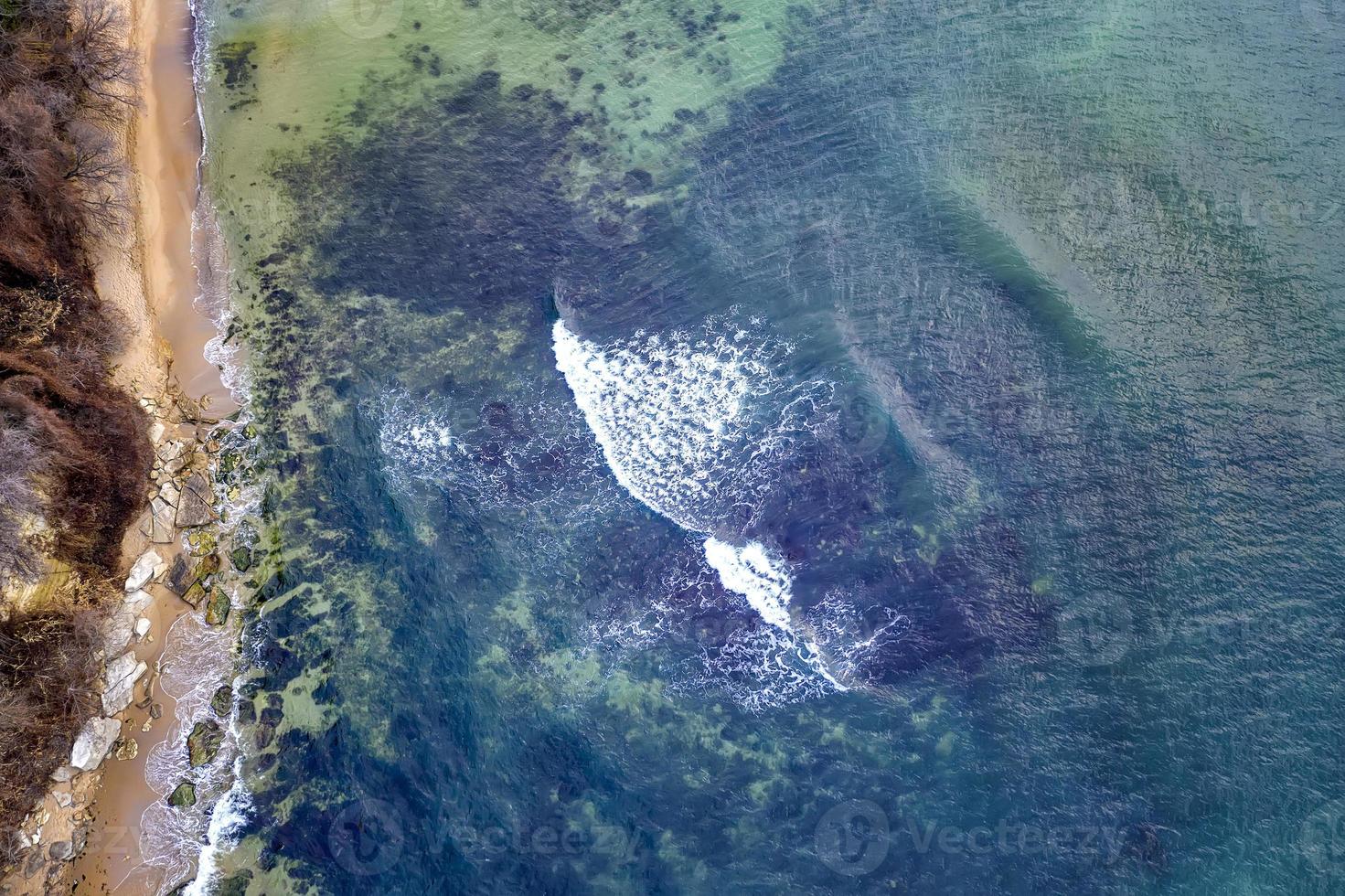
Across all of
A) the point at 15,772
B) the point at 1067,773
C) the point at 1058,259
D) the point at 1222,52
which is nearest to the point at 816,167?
the point at 1058,259

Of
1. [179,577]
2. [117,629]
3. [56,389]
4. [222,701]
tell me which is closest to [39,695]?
[117,629]

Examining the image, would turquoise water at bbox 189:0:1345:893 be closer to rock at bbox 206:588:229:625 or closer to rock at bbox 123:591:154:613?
rock at bbox 206:588:229:625

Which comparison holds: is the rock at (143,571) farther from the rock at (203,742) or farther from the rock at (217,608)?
the rock at (203,742)

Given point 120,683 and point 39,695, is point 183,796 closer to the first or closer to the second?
point 120,683

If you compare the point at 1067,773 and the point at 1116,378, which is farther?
the point at 1116,378

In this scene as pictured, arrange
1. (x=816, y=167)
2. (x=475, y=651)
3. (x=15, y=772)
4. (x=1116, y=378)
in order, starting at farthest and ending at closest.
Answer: (x=816, y=167), (x=1116, y=378), (x=475, y=651), (x=15, y=772)

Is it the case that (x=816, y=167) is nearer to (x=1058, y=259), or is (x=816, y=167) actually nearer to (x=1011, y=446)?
(x=1058, y=259)

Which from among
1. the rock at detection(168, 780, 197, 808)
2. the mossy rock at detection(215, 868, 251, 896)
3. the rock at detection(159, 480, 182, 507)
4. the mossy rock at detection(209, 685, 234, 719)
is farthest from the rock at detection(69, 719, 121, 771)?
the rock at detection(159, 480, 182, 507)
